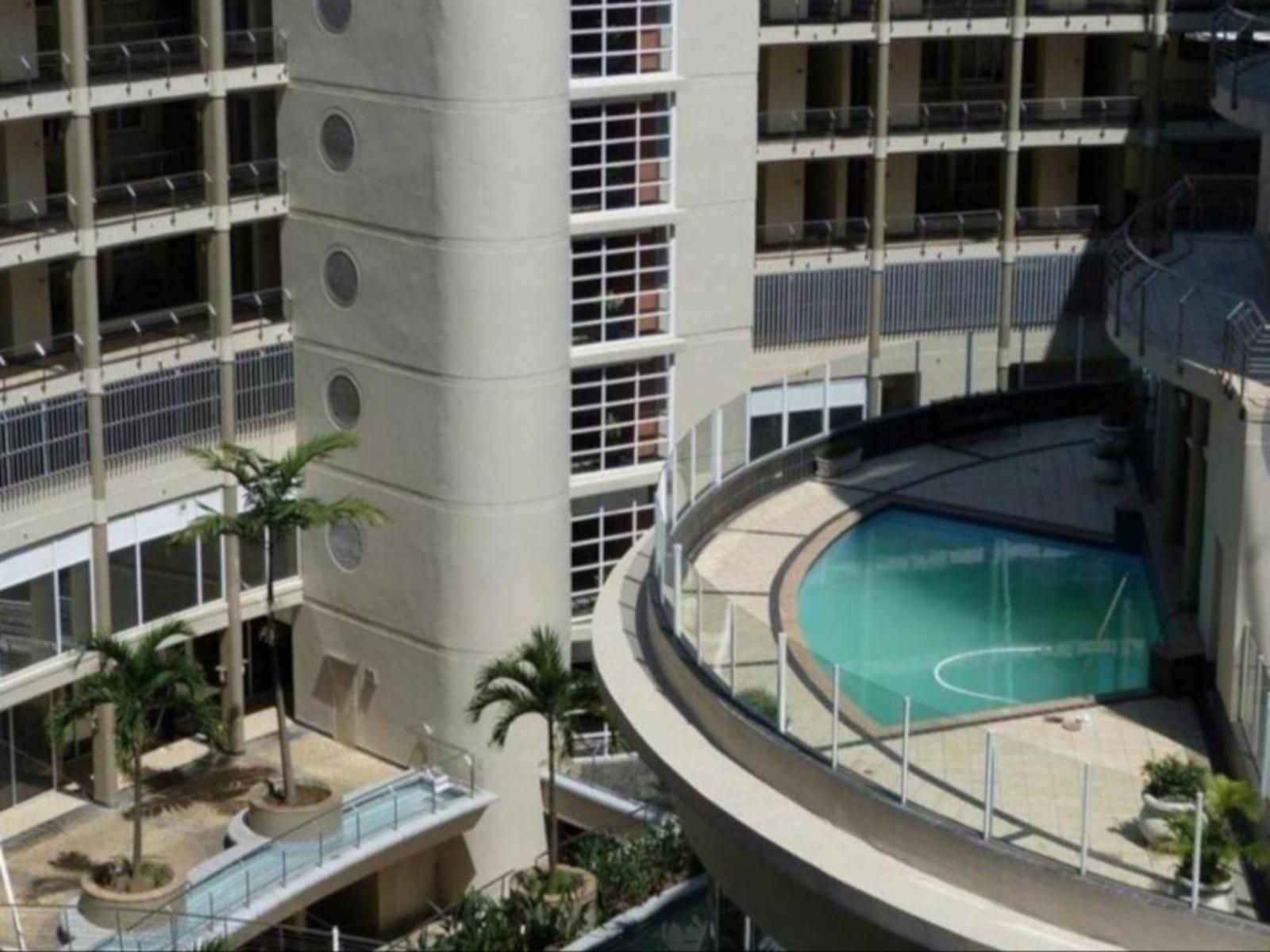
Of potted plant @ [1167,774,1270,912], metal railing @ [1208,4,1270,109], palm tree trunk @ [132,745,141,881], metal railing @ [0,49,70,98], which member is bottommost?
palm tree trunk @ [132,745,141,881]

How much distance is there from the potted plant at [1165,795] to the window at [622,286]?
2628 cm

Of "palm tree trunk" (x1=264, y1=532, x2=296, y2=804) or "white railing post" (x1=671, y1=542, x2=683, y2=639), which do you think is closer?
"white railing post" (x1=671, y1=542, x2=683, y2=639)

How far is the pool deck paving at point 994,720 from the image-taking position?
91.9 ft

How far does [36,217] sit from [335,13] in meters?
6.27

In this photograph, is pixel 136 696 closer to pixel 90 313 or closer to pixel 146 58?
pixel 90 313

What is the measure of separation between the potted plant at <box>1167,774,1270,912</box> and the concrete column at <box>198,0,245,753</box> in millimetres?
27379

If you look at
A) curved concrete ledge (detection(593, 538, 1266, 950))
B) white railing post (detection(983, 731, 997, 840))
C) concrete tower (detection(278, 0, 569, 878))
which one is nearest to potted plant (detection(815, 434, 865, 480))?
concrete tower (detection(278, 0, 569, 878))

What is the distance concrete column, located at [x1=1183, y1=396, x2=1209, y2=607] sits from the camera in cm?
3644

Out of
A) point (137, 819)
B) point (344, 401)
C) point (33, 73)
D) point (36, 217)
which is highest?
point (33, 73)

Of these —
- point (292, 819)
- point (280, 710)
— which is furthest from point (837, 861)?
point (280, 710)

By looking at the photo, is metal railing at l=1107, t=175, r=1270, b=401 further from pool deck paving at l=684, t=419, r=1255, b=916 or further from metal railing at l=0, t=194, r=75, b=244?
metal railing at l=0, t=194, r=75, b=244

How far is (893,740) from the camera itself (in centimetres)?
2945

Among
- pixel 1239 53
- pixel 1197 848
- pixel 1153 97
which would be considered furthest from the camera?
pixel 1153 97

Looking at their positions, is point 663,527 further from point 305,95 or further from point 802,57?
point 802,57
